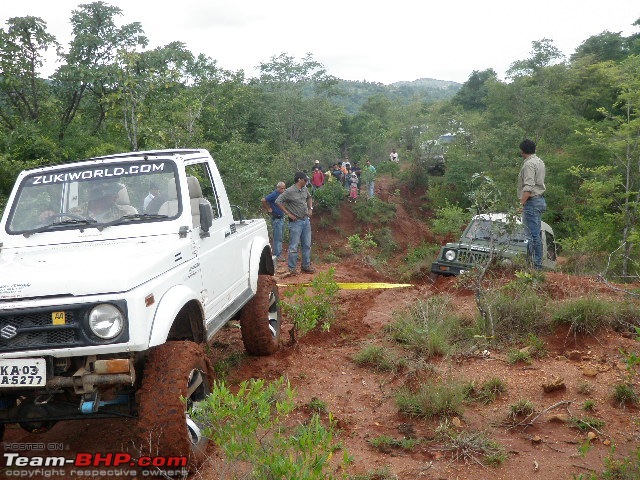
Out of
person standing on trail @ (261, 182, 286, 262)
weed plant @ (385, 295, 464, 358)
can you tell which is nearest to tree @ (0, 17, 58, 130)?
person standing on trail @ (261, 182, 286, 262)

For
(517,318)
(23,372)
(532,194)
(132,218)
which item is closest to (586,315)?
(517,318)

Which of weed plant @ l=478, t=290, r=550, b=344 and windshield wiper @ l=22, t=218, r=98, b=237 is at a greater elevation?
windshield wiper @ l=22, t=218, r=98, b=237

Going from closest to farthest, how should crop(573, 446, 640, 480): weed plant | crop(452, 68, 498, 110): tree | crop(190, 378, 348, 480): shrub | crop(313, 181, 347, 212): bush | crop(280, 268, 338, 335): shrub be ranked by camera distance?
crop(190, 378, 348, 480): shrub → crop(573, 446, 640, 480): weed plant → crop(280, 268, 338, 335): shrub → crop(313, 181, 347, 212): bush → crop(452, 68, 498, 110): tree

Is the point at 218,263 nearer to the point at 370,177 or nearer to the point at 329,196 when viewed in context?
the point at 329,196

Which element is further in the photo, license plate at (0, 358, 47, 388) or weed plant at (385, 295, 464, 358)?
weed plant at (385, 295, 464, 358)

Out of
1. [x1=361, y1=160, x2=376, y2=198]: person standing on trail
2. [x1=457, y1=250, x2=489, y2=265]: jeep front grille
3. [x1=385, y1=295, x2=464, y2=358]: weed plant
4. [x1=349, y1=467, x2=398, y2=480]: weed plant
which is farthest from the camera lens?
[x1=361, y1=160, x2=376, y2=198]: person standing on trail

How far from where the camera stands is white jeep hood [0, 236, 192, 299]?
3.19 meters

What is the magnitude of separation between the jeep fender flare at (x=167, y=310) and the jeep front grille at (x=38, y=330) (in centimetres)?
39

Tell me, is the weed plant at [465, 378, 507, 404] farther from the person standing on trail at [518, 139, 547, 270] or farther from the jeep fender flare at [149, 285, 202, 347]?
the person standing on trail at [518, 139, 547, 270]

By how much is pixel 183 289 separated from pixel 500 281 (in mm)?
4580

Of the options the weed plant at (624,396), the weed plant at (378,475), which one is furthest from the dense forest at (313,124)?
the weed plant at (378,475)

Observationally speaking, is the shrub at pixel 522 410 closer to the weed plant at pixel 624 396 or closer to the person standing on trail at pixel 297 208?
the weed plant at pixel 624 396

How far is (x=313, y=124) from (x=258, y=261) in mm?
22939

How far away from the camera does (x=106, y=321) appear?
10.3 ft
